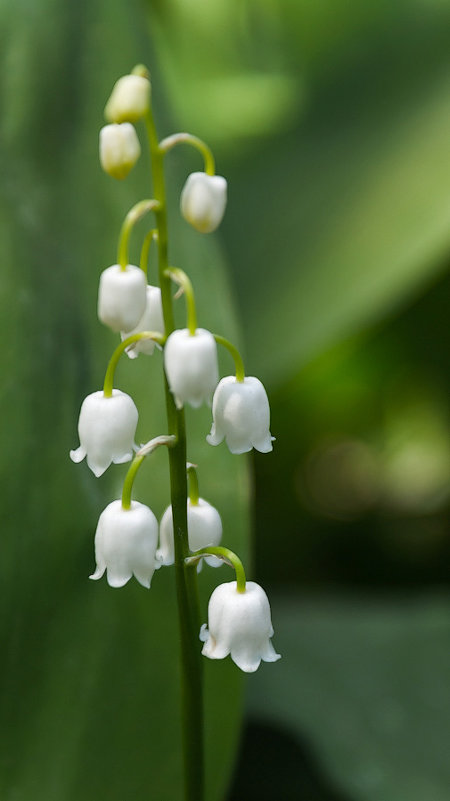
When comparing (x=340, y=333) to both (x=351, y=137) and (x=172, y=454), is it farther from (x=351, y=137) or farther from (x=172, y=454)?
(x=172, y=454)

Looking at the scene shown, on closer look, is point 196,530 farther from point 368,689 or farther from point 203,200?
point 368,689

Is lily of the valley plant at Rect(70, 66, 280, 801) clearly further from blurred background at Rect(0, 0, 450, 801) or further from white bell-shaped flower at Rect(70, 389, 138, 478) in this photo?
blurred background at Rect(0, 0, 450, 801)

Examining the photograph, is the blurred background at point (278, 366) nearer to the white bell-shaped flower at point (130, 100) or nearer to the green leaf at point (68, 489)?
the green leaf at point (68, 489)

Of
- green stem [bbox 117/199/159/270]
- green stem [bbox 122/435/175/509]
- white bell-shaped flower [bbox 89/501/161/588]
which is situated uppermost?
green stem [bbox 117/199/159/270]

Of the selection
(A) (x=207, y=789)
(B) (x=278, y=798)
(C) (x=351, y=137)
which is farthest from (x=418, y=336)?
(A) (x=207, y=789)

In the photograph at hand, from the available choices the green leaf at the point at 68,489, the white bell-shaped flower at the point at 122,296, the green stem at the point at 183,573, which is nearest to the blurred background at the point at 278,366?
the green leaf at the point at 68,489

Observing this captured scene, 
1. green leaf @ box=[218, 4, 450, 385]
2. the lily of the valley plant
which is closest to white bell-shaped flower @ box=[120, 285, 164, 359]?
the lily of the valley plant
